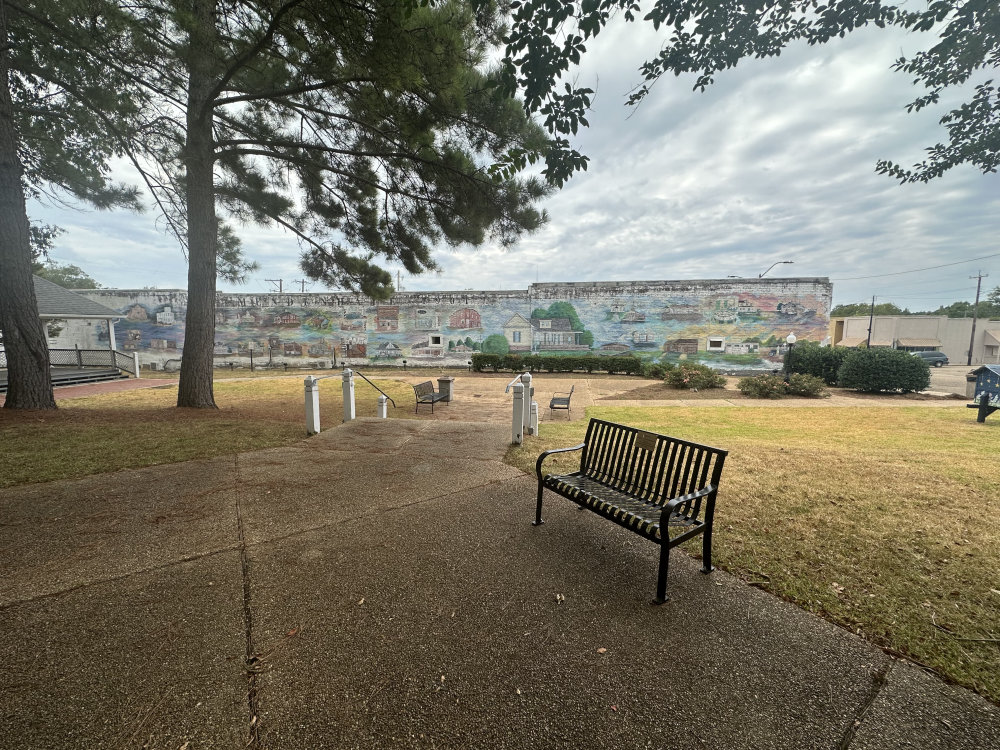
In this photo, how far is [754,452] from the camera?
5758mm

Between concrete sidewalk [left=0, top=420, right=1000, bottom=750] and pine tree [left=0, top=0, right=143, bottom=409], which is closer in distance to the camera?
concrete sidewalk [left=0, top=420, right=1000, bottom=750]

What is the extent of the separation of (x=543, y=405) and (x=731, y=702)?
32.4 ft

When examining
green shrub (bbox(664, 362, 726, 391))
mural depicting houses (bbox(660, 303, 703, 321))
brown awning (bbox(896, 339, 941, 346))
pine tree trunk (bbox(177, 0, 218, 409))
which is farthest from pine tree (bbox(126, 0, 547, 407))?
brown awning (bbox(896, 339, 941, 346))

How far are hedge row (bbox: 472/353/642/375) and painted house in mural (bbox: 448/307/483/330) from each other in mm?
2895

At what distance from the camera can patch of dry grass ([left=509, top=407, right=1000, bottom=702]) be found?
2.11 metres

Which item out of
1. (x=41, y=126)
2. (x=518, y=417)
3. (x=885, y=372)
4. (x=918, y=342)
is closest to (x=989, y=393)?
(x=885, y=372)

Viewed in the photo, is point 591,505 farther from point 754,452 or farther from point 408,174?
point 408,174

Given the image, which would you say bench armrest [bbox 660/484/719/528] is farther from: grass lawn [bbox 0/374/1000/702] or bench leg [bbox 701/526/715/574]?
grass lawn [bbox 0/374/1000/702]

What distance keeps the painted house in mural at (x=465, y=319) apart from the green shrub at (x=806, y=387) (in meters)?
15.3

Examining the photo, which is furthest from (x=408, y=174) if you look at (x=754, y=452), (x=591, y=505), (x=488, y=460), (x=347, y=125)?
(x=754, y=452)

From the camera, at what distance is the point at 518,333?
23.1m

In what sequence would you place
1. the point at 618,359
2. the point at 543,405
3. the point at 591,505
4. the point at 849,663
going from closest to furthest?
the point at 849,663 < the point at 591,505 < the point at 543,405 < the point at 618,359

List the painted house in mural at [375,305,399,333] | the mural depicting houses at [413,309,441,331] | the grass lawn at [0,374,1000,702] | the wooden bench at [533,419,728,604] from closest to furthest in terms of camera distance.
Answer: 1. the grass lawn at [0,374,1000,702]
2. the wooden bench at [533,419,728,604]
3. the mural depicting houses at [413,309,441,331]
4. the painted house in mural at [375,305,399,333]

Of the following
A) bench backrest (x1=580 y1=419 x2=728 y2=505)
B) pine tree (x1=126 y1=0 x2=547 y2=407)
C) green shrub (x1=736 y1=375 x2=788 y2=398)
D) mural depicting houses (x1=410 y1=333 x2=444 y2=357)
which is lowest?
green shrub (x1=736 y1=375 x2=788 y2=398)
